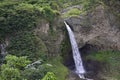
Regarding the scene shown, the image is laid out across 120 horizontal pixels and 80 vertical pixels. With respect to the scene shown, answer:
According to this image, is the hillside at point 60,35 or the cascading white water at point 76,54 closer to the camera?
the hillside at point 60,35

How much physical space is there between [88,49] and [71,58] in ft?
7.21

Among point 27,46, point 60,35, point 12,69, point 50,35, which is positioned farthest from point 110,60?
point 12,69

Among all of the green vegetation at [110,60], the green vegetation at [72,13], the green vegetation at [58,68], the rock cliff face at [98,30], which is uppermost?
the green vegetation at [72,13]

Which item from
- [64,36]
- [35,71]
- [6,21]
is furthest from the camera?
[64,36]

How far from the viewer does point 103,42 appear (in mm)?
31234

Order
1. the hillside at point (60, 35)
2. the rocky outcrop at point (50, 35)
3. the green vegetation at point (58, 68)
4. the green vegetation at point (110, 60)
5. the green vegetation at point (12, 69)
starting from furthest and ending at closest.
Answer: the green vegetation at point (110, 60), the rocky outcrop at point (50, 35), the hillside at point (60, 35), the green vegetation at point (58, 68), the green vegetation at point (12, 69)

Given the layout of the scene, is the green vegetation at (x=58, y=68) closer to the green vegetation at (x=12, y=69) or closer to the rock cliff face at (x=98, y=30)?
the rock cliff face at (x=98, y=30)

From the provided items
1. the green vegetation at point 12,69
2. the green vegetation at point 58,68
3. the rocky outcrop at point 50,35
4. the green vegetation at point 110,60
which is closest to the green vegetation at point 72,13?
the rocky outcrop at point 50,35

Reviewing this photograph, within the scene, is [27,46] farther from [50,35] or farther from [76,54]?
[76,54]

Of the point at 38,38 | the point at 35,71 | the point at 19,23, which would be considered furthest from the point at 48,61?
the point at 35,71

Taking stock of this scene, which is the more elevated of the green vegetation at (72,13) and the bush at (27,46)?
the green vegetation at (72,13)

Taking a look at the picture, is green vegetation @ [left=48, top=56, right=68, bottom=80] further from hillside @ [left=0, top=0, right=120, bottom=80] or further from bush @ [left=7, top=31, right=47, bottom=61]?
bush @ [left=7, top=31, right=47, bottom=61]

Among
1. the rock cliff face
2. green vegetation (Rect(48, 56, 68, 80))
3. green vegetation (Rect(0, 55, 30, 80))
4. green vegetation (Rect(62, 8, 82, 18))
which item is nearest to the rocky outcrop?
green vegetation (Rect(48, 56, 68, 80))

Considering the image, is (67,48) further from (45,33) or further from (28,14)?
(28,14)
